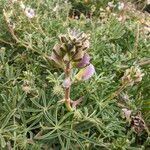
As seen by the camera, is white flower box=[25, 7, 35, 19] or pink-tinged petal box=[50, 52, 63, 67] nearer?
pink-tinged petal box=[50, 52, 63, 67]

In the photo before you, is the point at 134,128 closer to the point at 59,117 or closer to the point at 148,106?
the point at 148,106

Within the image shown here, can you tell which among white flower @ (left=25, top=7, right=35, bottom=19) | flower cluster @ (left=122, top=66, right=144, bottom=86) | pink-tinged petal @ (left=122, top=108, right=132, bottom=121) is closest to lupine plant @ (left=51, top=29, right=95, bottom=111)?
flower cluster @ (left=122, top=66, right=144, bottom=86)

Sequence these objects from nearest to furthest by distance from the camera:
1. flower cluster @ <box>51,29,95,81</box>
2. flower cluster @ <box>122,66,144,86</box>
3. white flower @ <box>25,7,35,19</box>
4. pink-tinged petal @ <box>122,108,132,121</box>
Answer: flower cluster @ <box>51,29,95,81</box>
flower cluster @ <box>122,66,144,86</box>
pink-tinged petal @ <box>122,108,132,121</box>
white flower @ <box>25,7,35,19</box>

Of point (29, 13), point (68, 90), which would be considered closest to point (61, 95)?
point (68, 90)

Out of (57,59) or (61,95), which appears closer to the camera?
(57,59)

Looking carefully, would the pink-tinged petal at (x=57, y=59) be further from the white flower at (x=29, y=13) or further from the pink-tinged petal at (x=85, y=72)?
the white flower at (x=29, y=13)

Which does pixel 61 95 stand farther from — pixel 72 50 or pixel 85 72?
pixel 72 50

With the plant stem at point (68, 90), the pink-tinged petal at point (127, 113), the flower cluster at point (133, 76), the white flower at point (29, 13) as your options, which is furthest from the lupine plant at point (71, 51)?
the white flower at point (29, 13)

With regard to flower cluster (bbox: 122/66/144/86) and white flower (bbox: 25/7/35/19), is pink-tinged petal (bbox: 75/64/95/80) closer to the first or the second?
flower cluster (bbox: 122/66/144/86)

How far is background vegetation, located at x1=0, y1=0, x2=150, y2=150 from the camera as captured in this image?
183cm

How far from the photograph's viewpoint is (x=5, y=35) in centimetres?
240

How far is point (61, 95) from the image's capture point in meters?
1.87

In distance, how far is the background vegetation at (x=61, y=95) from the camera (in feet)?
6.02

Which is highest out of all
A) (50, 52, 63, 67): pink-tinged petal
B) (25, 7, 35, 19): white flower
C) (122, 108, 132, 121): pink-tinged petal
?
(50, 52, 63, 67): pink-tinged petal
